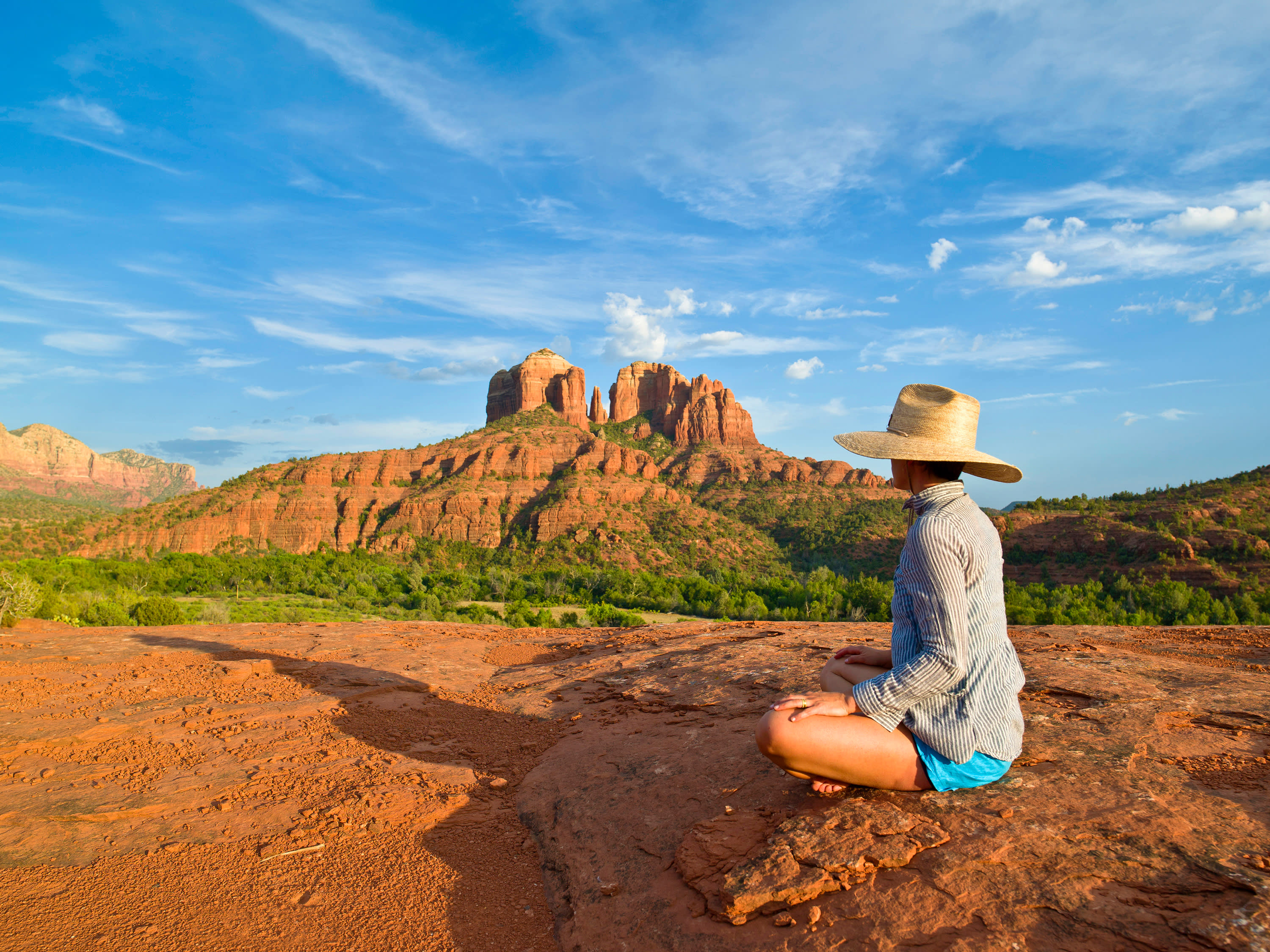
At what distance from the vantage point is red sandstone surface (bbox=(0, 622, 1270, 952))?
250 centimetres

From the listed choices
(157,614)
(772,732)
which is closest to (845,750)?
(772,732)

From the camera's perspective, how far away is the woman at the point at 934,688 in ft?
9.49

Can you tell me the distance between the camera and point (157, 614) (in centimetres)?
1623

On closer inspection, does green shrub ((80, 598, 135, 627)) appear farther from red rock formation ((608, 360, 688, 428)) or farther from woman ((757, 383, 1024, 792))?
red rock formation ((608, 360, 688, 428))

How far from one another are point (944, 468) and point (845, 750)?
4.93 ft

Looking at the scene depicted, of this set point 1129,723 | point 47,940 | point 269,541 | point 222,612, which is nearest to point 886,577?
point 222,612

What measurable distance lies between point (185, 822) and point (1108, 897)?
4.87 metres

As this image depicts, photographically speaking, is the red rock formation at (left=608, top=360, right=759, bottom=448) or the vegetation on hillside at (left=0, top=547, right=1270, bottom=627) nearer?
the vegetation on hillside at (left=0, top=547, right=1270, bottom=627)

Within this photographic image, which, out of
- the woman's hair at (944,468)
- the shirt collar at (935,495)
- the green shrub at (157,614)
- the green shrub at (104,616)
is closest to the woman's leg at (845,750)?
the shirt collar at (935,495)

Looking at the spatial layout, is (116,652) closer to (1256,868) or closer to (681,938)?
(681,938)

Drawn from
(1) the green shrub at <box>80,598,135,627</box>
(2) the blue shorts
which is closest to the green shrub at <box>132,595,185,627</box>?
(1) the green shrub at <box>80,598,135,627</box>

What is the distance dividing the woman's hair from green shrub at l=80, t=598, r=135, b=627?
59.9 feet

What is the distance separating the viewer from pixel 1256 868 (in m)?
2.37

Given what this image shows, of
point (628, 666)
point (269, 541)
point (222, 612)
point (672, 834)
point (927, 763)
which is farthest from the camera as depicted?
point (269, 541)
